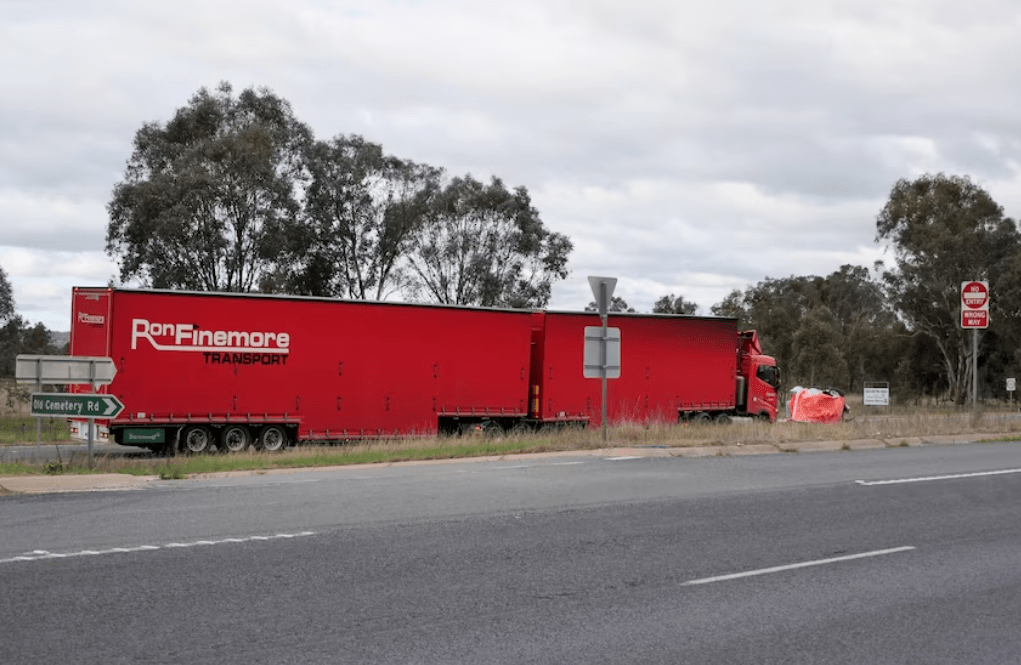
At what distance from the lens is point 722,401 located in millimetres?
32906

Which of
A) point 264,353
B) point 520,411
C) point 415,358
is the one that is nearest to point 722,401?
point 520,411

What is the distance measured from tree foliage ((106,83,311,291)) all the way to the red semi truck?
77.4 feet

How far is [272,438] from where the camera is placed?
26.1 metres

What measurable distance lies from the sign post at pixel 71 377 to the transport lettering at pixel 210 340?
26.4 feet

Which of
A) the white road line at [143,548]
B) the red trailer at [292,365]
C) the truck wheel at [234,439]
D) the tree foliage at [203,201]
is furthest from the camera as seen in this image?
the tree foliage at [203,201]

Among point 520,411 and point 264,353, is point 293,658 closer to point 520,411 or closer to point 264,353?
point 264,353

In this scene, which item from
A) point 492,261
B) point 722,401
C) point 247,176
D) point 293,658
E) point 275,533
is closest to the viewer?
point 293,658

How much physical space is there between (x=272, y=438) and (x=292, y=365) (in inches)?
70.4

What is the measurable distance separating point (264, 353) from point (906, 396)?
171ft

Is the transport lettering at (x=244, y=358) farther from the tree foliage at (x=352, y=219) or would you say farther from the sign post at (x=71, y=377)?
the tree foliage at (x=352, y=219)

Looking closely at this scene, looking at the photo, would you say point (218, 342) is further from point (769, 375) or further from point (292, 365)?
point (769, 375)

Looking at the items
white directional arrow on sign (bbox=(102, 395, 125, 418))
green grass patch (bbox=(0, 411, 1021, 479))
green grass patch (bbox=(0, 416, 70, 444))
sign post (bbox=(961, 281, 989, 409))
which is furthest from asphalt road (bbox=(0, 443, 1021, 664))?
green grass patch (bbox=(0, 416, 70, 444))

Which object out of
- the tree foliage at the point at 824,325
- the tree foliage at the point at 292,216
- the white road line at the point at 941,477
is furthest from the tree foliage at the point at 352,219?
the white road line at the point at 941,477

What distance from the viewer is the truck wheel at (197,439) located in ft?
81.9
